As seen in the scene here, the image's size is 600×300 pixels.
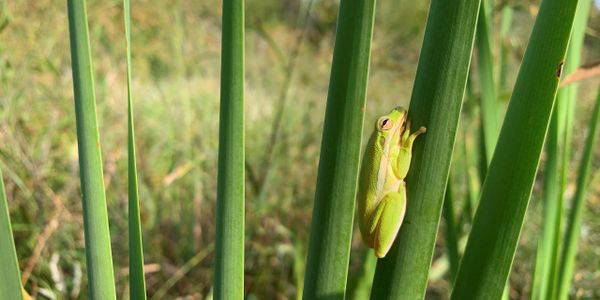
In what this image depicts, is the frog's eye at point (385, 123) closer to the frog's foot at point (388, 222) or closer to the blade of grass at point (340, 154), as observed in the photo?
the frog's foot at point (388, 222)

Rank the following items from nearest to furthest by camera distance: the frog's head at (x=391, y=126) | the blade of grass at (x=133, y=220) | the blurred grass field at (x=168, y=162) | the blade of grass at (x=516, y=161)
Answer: the blade of grass at (x=516, y=161), the blade of grass at (x=133, y=220), the frog's head at (x=391, y=126), the blurred grass field at (x=168, y=162)

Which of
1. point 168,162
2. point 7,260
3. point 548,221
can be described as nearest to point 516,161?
point 548,221

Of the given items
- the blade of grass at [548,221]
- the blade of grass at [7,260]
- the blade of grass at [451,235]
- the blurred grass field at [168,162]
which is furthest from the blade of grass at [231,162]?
the blurred grass field at [168,162]

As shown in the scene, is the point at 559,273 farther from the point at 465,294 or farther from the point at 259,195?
the point at 259,195

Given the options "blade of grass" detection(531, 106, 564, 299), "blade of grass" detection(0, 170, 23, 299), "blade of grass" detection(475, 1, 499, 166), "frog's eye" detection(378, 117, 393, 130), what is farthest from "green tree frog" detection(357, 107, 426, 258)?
"blade of grass" detection(0, 170, 23, 299)

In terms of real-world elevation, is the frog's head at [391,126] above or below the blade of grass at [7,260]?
above

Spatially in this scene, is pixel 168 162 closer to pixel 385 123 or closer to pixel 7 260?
pixel 385 123

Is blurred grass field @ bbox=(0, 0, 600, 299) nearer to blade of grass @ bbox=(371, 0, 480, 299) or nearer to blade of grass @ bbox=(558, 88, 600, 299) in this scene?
blade of grass @ bbox=(558, 88, 600, 299)
